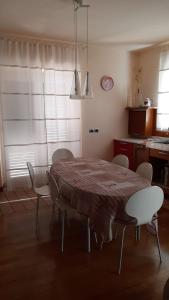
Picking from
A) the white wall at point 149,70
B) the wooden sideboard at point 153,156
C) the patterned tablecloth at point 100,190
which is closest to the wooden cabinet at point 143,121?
the white wall at point 149,70

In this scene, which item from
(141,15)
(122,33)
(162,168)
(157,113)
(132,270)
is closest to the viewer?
Result: (132,270)

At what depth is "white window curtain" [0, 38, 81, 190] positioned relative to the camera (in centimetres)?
387

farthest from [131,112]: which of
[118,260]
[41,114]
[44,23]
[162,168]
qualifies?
[118,260]

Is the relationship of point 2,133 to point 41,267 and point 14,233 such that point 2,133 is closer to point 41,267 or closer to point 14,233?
point 14,233

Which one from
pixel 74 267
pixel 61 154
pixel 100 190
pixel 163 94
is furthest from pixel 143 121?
pixel 74 267

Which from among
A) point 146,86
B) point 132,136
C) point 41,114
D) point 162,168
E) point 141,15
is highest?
point 141,15

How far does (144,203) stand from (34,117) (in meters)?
2.74

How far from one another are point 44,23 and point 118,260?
3.15m

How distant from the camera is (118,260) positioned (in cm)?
227

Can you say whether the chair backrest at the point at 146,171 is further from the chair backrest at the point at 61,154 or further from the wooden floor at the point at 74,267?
the chair backrest at the point at 61,154

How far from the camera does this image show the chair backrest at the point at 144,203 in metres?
1.91

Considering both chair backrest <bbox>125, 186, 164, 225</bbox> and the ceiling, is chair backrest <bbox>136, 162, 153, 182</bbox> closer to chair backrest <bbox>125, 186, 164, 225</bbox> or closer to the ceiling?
chair backrest <bbox>125, 186, 164, 225</bbox>

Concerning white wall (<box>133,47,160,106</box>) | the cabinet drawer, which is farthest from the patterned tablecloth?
white wall (<box>133,47,160,106</box>)

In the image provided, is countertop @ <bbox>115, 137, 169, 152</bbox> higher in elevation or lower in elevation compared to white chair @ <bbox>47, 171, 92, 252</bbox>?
higher
